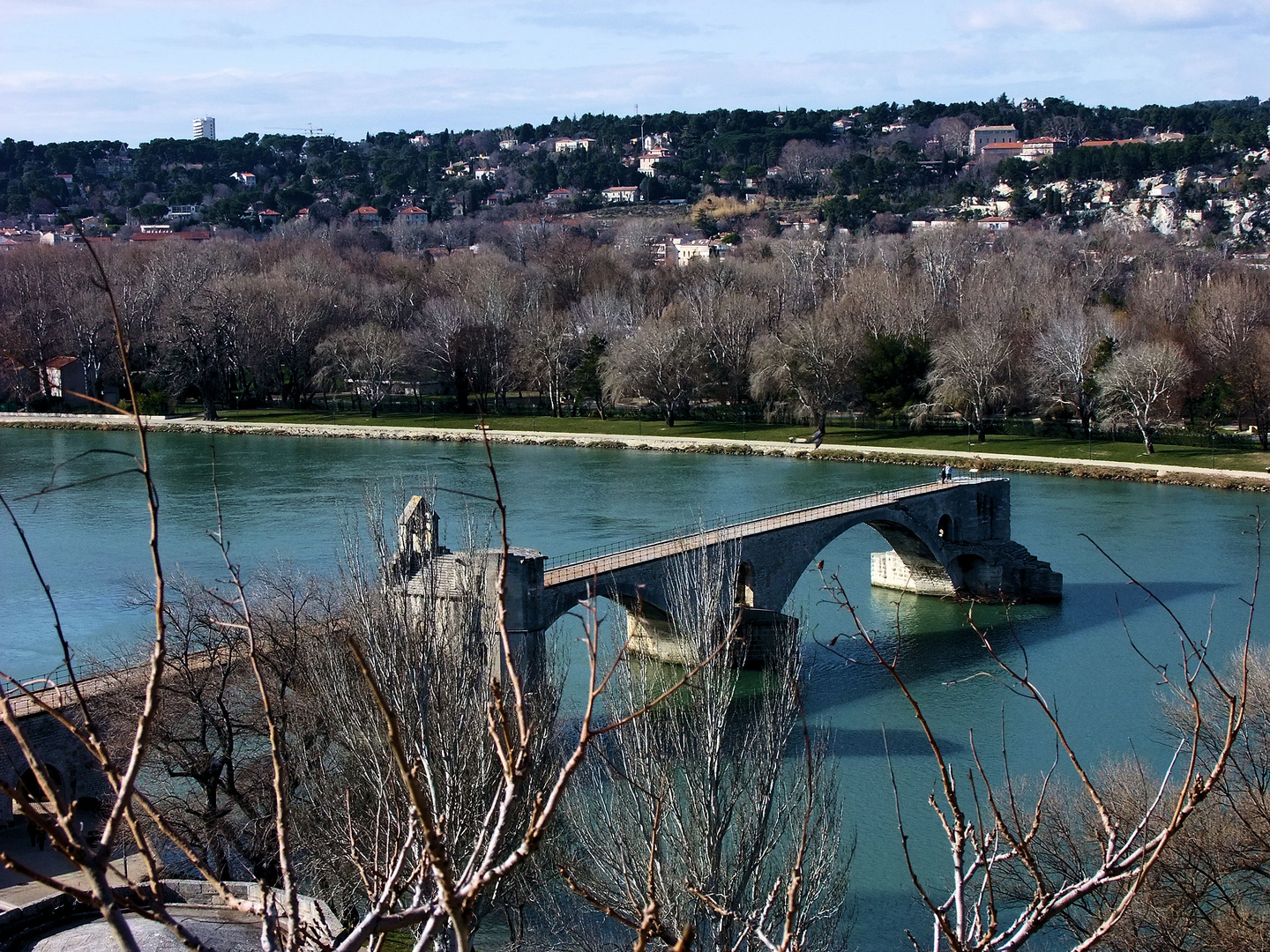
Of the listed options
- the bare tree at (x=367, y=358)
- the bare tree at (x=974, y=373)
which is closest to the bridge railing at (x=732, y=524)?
the bare tree at (x=974, y=373)

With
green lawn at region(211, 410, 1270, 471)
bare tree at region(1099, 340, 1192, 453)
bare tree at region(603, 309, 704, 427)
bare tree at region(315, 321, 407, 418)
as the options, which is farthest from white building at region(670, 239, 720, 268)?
bare tree at region(1099, 340, 1192, 453)

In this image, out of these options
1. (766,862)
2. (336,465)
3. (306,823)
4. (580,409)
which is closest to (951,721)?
(766,862)

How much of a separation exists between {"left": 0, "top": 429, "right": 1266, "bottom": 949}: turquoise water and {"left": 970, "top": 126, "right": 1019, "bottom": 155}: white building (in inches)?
3680

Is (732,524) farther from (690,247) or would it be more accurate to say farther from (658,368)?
(690,247)

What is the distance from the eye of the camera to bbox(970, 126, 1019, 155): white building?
124562 millimetres

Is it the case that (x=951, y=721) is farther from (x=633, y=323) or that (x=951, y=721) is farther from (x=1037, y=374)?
(x=633, y=323)

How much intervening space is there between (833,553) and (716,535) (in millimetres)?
8132

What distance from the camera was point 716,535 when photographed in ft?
67.2

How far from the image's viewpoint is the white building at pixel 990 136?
409 feet

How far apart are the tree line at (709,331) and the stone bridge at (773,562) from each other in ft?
50.9

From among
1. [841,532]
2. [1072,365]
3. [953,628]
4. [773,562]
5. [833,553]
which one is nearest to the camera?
[773,562]

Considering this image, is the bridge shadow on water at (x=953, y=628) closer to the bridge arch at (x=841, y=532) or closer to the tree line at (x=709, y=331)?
the bridge arch at (x=841, y=532)

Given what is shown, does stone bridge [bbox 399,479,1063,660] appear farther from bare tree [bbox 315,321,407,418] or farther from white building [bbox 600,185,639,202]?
white building [bbox 600,185,639,202]

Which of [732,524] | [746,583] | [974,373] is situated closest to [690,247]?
[974,373]
